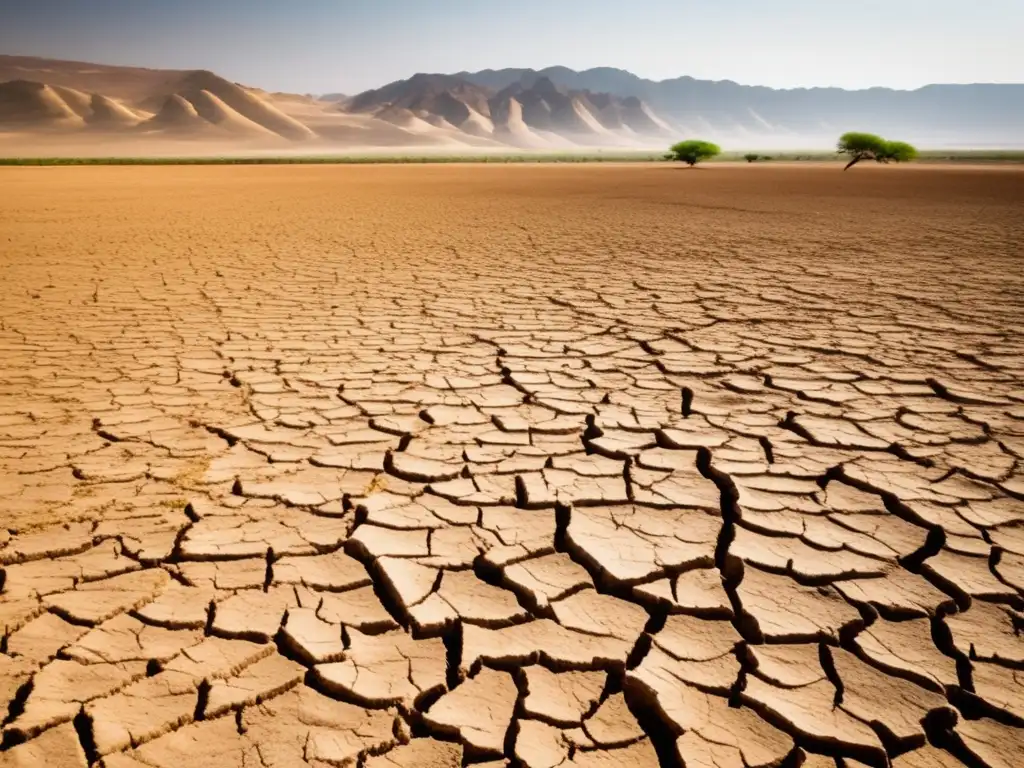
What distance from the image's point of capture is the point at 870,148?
3228 cm

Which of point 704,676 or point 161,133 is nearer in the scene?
point 704,676

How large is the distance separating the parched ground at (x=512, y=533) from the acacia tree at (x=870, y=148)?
107ft

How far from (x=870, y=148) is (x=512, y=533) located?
3712cm

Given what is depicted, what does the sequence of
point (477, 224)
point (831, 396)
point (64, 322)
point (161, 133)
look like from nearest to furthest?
point (831, 396) → point (64, 322) → point (477, 224) → point (161, 133)

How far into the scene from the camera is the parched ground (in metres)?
1.22

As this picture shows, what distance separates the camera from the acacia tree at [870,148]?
105 ft

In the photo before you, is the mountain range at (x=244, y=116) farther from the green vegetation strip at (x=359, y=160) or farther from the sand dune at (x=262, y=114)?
the green vegetation strip at (x=359, y=160)

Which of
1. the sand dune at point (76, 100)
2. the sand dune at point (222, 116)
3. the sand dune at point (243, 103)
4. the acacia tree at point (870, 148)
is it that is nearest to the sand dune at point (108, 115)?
the sand dune at point (76, 100)

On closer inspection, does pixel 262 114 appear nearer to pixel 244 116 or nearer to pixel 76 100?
pixel 244 116

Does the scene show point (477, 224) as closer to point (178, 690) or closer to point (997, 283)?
point (997, 283)

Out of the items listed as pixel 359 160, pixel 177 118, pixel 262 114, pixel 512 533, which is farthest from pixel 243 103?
pixel 512 533

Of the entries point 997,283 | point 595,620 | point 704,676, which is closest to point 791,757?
point 704,676

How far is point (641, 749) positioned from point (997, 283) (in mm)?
5679

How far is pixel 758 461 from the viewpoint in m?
2.27
